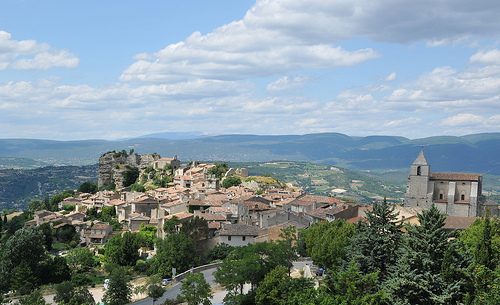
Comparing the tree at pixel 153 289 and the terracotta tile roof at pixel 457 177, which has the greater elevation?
the terracotta tile roof at pixel 457 177

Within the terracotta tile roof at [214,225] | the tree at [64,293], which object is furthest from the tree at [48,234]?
the tree at [64,293]

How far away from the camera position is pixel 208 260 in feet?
161

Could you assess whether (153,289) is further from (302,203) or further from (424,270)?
(302,203)

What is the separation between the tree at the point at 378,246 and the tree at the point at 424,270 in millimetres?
2104

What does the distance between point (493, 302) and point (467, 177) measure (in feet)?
141

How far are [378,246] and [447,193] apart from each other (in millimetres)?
38303

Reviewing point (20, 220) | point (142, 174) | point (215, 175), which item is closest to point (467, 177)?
point (215, 175)

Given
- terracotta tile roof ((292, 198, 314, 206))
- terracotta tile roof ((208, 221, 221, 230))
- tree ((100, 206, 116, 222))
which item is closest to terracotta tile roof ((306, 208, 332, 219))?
terracotta tile roof ((292, 198, 314, 206))

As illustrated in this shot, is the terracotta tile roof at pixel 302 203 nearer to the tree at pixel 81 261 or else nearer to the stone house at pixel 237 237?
the stone house at pixel 237 237

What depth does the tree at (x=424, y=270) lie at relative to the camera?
24672 mm

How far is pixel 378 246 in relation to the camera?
28703 mm

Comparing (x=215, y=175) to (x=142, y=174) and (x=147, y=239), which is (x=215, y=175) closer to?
(x=142, y=174)

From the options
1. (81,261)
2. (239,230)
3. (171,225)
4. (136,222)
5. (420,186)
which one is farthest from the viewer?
(136,222)

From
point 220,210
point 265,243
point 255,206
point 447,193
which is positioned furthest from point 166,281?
point 447,193
